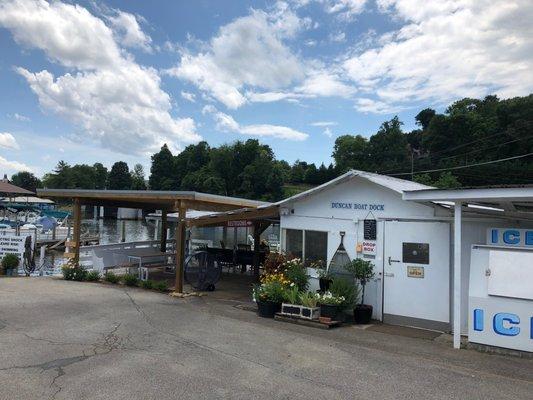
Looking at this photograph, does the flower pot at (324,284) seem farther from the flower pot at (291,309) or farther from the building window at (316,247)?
the flower pot at (291,309)

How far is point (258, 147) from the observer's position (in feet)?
306

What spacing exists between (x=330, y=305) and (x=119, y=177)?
115 m

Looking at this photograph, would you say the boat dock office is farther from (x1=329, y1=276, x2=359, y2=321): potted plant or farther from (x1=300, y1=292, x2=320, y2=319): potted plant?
(x1=300, y1=292, x2=320, y2=319): potted plant

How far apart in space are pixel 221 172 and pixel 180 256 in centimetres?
8056

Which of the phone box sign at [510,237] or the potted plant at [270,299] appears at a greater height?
the phone box sign at [510,237]

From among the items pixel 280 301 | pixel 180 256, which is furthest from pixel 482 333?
pixel 180 256

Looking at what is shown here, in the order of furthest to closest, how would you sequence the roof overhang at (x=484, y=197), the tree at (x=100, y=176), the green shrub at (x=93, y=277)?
the tree at (x=100, y=176) < the green shrub at (x=93, y=277) < the roof overhang at (x=484, y=197)

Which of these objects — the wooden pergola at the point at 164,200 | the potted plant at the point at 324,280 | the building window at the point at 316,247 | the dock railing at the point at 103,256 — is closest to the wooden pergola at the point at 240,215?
the wooden pergola at the point at 164,200

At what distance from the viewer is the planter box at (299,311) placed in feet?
29.4

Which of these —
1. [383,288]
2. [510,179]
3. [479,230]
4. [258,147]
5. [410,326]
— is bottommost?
[410,326]

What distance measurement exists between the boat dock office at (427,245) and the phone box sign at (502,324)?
0.05 ft

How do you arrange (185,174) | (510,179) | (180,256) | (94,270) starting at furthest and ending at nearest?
(185,174)
(510,179)
(94,270)
(180,256)

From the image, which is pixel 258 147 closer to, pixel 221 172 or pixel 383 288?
pixel 221 172

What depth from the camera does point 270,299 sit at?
9562mm
